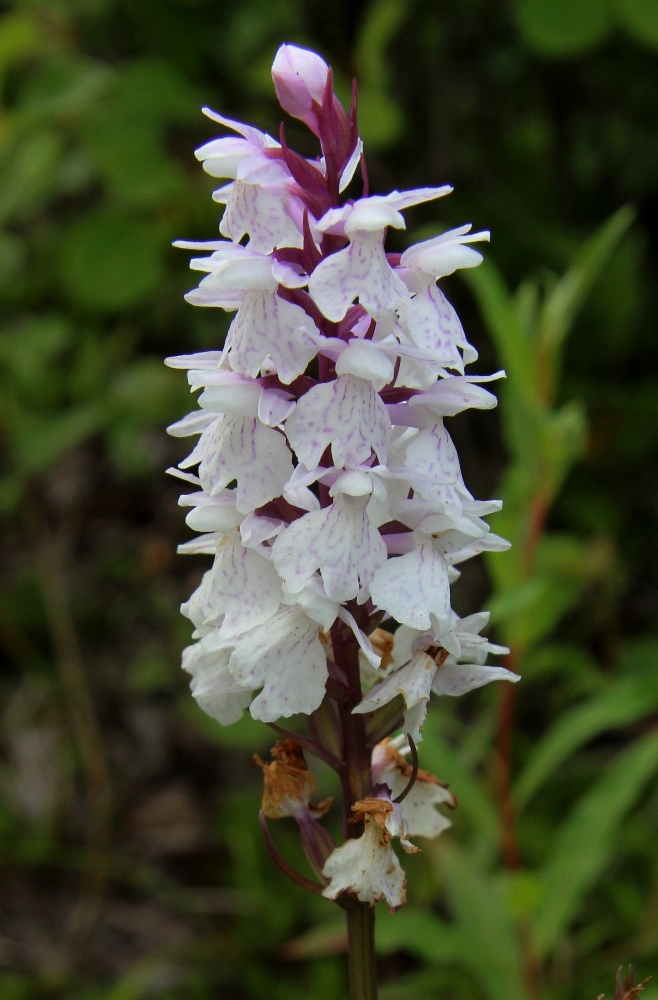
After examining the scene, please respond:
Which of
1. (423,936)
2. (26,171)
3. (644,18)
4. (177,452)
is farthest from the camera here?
(177,452)

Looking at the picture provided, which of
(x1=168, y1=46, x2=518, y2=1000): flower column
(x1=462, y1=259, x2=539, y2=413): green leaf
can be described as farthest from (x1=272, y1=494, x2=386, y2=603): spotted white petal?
(x1=462, y1=259, x2=539, y2=413): green leaf

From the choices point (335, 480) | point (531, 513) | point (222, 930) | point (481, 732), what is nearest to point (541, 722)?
point (481, 732)

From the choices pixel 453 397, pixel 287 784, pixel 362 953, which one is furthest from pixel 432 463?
pixel 362 953

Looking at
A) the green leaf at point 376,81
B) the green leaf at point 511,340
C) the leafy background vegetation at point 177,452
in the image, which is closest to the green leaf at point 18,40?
the leafy background vegetation at point 177,452

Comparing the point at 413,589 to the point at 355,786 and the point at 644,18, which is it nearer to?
the point at 355,786

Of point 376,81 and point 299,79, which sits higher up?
point 376,81

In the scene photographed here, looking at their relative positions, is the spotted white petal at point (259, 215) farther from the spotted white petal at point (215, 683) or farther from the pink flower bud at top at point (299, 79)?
the spotted white petal at point (215, 683)
